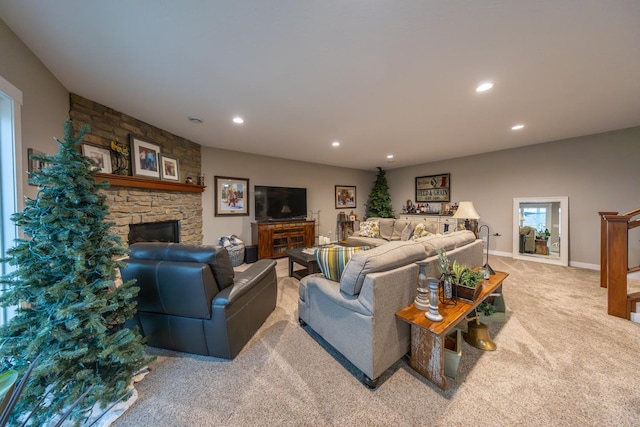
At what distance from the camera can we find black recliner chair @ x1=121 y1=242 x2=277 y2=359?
1.63 metres

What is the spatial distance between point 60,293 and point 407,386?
2.15 metres

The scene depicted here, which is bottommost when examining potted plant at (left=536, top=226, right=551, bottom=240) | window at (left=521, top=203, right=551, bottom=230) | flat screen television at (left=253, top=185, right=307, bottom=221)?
potted plant at (left=536, top=226, right=551, bottom=240)

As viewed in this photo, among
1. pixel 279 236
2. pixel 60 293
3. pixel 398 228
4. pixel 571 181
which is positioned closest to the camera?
pixel 60 293

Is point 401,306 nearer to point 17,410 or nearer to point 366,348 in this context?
point 366,348

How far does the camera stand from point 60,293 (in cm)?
114

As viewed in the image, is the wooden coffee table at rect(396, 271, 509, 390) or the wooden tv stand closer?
the wooden coffee table at rect(396, 271, 509, 390)

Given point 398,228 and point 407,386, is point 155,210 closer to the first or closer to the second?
point 407,386

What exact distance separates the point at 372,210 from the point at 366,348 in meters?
5.79

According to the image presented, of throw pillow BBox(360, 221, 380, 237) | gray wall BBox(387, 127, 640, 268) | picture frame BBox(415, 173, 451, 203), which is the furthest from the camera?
picture frame BBox(415, 173, 451, 203)

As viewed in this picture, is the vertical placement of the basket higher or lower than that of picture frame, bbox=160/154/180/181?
lower

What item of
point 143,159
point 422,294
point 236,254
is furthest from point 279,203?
point 422,294

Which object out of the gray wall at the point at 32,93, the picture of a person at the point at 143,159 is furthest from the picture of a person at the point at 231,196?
the gray wall at the point at 32,93

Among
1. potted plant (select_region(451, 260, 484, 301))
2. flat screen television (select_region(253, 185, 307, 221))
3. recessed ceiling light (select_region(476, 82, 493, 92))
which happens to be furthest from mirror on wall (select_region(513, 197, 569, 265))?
flat screen television (select_region(253, 185, 307, 221))

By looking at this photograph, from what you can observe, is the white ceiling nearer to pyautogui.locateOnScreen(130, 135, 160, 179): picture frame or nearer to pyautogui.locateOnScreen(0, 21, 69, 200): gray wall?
pyautogui.locateOnScreen(0, 21, 69, 200): gray wall
